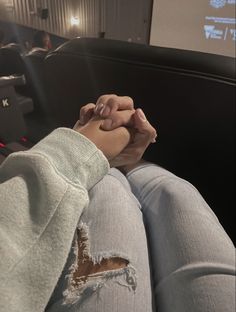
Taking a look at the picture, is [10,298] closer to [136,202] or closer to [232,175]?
[136,202]

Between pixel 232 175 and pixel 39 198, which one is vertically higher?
pixel 39 198

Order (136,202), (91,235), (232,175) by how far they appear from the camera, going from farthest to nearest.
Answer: (232,175)
(136,202)
(91,235)

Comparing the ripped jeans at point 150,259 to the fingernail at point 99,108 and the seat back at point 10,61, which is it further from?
the seat back at point 10,61

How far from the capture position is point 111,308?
338 mm

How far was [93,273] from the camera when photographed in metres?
0.37

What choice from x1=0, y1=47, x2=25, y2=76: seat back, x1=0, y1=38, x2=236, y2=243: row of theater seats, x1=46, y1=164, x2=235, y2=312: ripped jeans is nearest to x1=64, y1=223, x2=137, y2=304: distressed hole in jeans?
x1=46, y1=164, x2=235, y2=312: ripped jeans

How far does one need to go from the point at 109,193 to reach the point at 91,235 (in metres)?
0.09

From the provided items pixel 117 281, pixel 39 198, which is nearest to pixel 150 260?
pixel 117 281

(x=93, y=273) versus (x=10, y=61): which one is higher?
(x=10, y=61)

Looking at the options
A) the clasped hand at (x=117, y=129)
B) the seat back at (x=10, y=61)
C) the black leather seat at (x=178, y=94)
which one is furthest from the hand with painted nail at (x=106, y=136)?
the seat back at (x=10, y=61)

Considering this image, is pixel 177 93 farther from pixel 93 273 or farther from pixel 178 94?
pixel 93 273

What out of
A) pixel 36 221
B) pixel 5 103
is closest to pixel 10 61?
pixel 5 103

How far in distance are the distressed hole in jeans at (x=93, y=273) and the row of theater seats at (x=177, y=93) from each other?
1.67 ft

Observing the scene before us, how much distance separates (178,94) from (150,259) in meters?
0.49
